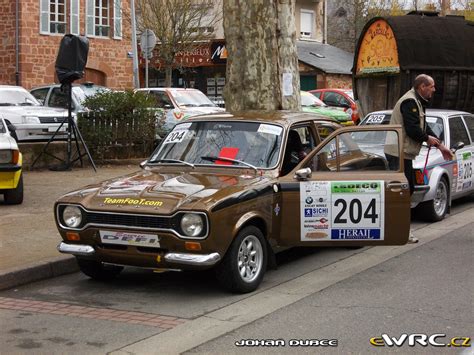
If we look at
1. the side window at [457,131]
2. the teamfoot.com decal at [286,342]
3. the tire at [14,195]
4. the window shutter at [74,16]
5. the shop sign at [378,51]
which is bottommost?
the teamfoot.com decal at [286,342]

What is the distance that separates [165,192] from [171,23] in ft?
96.0

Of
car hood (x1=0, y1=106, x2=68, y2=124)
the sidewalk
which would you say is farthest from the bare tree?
the sidewalk

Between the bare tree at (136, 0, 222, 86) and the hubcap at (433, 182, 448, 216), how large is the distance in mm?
25086

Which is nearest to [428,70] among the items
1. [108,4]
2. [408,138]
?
[408,138]

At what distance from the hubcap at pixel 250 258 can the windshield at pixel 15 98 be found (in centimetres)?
1170

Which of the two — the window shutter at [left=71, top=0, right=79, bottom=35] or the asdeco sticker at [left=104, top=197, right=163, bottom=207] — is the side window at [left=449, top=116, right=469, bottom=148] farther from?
the window shutter at [left=71, top=0, right=79, bottom=35]

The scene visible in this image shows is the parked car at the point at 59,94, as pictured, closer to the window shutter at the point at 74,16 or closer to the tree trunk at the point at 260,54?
the tree trunk at the point at 260,54

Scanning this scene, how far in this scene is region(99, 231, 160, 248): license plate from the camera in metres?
6.30

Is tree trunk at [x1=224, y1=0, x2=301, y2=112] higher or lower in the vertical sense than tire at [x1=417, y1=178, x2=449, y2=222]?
higher

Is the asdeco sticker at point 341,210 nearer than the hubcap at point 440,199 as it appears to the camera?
Yes

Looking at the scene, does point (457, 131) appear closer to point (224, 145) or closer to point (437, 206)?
point (437, 206)

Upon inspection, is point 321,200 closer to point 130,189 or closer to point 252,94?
point 130,189

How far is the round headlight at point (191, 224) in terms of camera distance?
6.19 metres

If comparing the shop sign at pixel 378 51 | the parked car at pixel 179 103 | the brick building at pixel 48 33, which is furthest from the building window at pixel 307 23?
the shop sign at pixel 378 51
